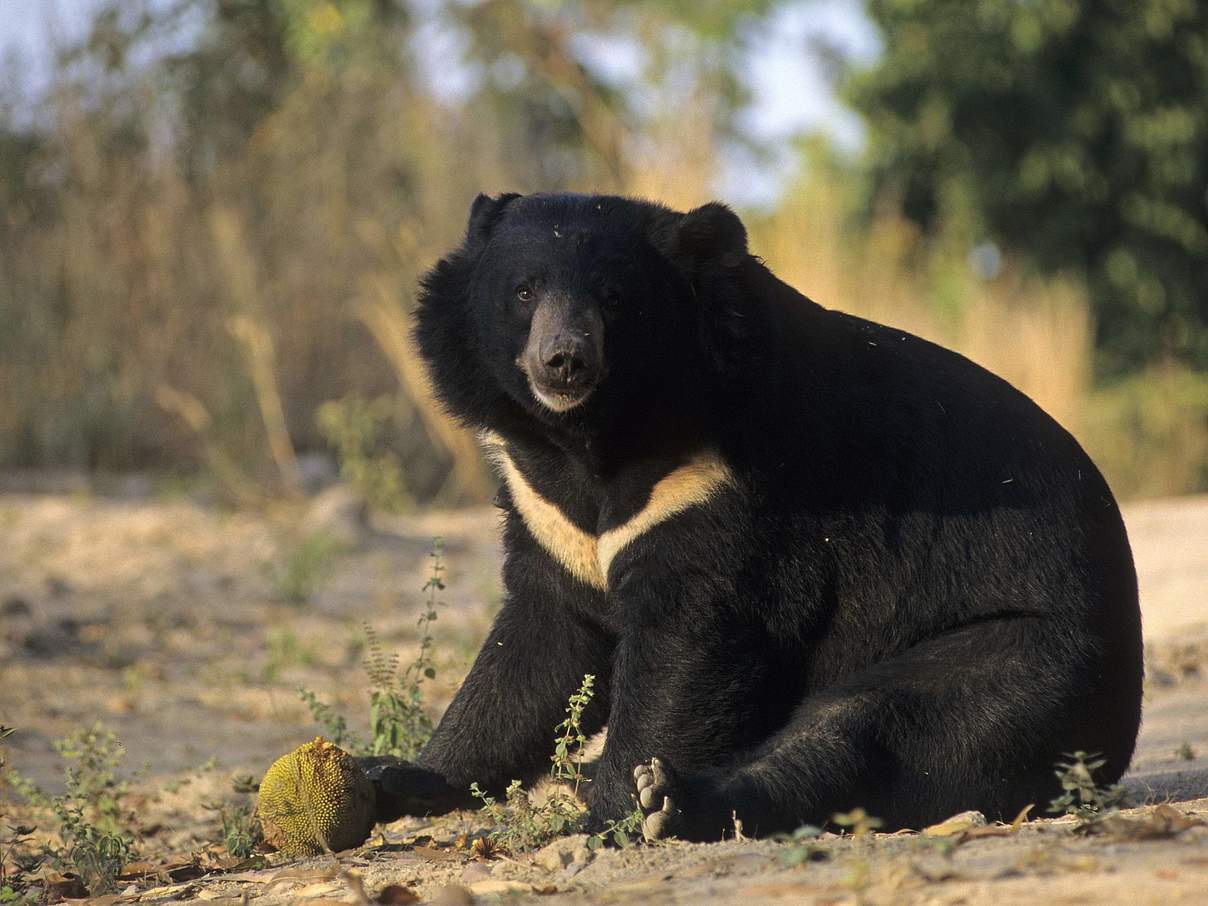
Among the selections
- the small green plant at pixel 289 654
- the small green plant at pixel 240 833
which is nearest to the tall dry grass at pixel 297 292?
the small green plant at pixel 289 654

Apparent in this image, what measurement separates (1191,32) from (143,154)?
9575 millimetres

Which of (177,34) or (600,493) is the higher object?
(177,34)

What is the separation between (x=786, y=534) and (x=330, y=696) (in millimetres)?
2890

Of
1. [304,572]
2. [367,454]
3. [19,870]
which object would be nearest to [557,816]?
[19,870]

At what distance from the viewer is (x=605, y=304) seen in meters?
3.40

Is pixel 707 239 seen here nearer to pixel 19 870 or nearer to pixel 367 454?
pixel 19 870

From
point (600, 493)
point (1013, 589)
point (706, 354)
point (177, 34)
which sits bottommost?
point (1013, 589)

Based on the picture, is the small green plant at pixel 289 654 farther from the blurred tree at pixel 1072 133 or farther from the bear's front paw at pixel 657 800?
the blurred tree at pixel 1072 133

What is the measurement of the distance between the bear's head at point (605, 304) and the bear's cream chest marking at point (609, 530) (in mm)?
168

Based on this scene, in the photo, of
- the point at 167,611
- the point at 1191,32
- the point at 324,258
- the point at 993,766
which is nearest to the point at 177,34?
the point at 324,258

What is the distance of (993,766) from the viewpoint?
3.34m

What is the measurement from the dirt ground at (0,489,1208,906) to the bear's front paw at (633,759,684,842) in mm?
118

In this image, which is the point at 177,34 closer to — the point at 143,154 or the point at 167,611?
the point at 143,154

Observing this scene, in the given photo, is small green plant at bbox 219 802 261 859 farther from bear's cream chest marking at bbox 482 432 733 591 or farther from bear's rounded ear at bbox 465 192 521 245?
bear's rounded ear at bbox 465 192 521 245
